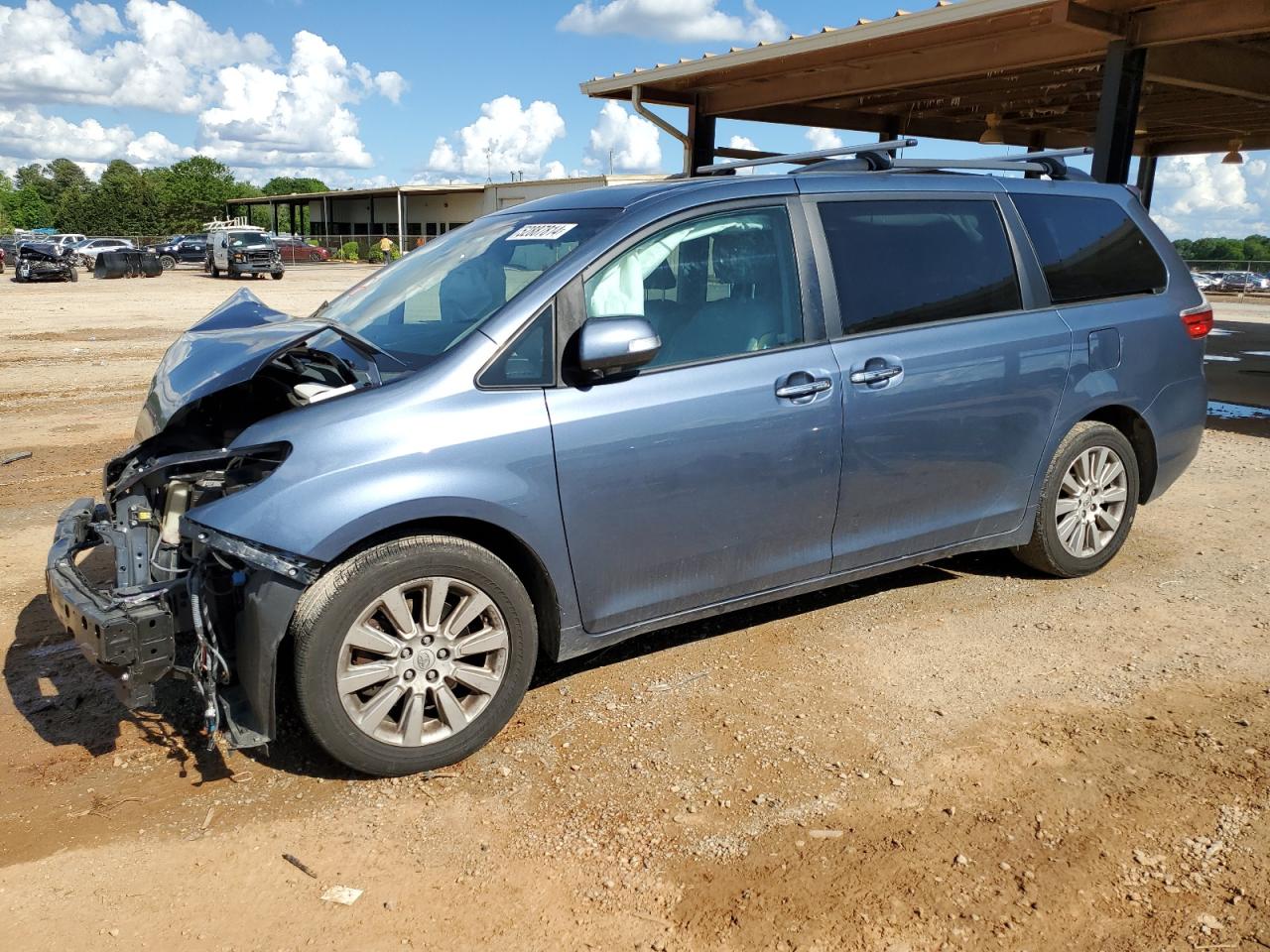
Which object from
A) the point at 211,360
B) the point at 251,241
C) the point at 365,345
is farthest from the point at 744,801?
the point at 251,241

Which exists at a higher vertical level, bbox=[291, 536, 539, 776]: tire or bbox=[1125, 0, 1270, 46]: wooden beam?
bbox=[1125, 0, 1270, 46]: wooden beam

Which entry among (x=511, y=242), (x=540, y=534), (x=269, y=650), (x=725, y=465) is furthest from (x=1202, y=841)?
(x=511, y=242)

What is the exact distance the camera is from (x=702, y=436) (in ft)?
11.8

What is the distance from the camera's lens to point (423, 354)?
3549mm

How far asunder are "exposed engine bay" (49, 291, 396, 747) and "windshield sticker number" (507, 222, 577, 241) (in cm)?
75

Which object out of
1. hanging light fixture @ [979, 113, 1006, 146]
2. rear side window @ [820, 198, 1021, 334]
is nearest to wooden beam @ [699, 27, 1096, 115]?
hanging light fixture @ [979, 113, 1006, 146]

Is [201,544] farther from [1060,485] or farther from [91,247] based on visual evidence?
[91,247]

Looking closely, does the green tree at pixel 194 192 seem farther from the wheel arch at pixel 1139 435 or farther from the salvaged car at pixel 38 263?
the wheel arch at pixel 1139 435

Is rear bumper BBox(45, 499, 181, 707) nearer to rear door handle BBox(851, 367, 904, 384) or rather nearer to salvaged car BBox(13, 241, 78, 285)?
rear door handle BBox(851, 367, 904, 384)

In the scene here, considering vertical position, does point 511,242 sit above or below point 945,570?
above

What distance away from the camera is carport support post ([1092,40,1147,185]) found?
9.92 metres

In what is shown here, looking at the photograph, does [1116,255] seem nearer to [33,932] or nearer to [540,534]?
[540,534]

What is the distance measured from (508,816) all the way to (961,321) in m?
2.74

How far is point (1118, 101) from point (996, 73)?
2.46 metres
